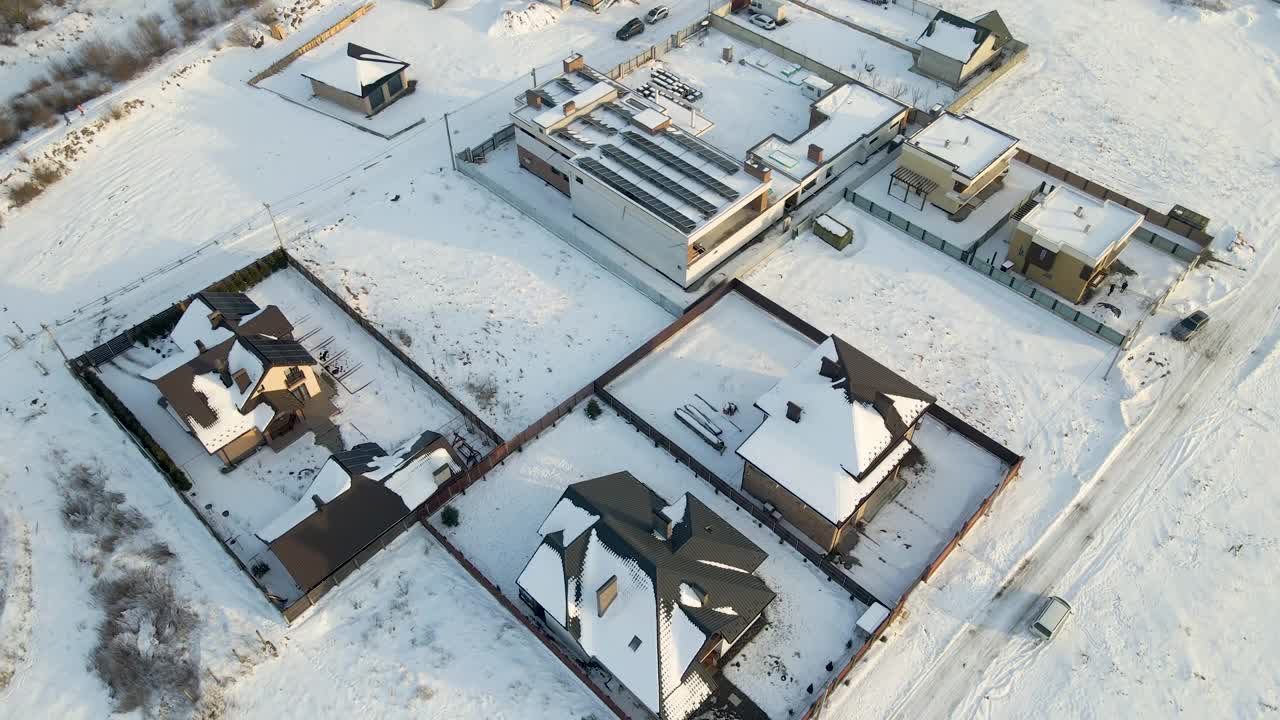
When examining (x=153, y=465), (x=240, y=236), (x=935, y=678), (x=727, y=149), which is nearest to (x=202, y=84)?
(x=240, y=236)

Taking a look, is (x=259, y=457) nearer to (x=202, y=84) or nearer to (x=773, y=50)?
(x=202, y=84)

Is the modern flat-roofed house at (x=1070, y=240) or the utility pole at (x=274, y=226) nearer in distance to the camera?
the modern flat-roofed house at (x=1070, y=240)

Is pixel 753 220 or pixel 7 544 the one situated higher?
pixel 753 220

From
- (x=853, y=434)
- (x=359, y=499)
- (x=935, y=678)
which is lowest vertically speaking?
(x=935, y=678)

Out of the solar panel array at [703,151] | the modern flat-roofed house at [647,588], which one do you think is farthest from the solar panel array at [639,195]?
the modern flat-roofed house at [647,588]

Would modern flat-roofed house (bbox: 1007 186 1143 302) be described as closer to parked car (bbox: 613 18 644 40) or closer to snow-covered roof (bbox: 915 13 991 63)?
snow-covered roof (bbox: 915 13 991 63)

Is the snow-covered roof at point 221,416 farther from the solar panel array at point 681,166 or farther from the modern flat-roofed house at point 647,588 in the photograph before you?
the solar panel array at point 681,166

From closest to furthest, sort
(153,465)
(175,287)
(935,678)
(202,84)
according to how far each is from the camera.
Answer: (935,678)
(153,465)
(175,287)
(202,84)
